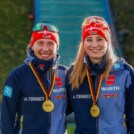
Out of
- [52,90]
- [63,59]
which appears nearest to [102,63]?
[52,90]

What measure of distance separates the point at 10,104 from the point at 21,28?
26.5 ft

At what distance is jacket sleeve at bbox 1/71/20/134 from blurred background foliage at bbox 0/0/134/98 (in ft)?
19.9

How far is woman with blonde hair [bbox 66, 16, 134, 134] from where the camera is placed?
4.78 m

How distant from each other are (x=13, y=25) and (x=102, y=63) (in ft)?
27.3

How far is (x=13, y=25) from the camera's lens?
508 inches

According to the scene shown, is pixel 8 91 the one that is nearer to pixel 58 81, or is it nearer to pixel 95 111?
pixel 58 81

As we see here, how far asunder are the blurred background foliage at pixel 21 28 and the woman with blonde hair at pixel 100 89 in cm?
625

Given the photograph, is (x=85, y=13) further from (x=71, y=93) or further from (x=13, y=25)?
(x=71, y=93)

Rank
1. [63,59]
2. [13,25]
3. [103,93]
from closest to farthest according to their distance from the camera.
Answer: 1. [103,93]
2. [63,59]
3. [13,25]

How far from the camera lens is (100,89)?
190 inches

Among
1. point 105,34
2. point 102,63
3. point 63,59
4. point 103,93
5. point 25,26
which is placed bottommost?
point 103,93

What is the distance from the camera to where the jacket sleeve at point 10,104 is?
193 inches

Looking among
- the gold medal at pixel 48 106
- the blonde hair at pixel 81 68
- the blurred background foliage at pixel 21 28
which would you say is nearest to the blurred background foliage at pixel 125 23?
the blurred background foliage at pixel 21 28

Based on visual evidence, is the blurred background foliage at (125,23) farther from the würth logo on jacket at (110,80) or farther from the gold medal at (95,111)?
the gold medal at (95,111)
